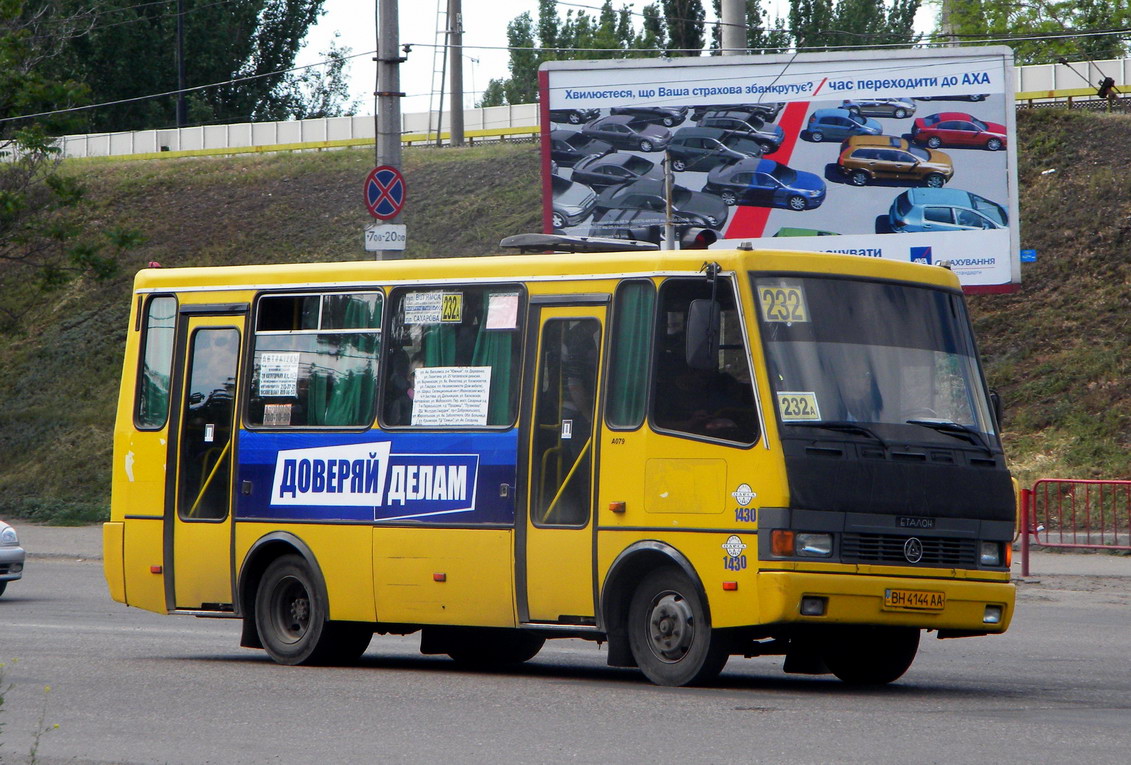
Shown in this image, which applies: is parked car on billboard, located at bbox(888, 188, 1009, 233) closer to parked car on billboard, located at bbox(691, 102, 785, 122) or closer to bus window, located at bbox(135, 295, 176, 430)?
parked car on billboard, located at bbox(691, 102, 785, 122)

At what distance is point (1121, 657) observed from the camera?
12.6 meters

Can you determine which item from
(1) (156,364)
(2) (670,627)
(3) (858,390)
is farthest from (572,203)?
(2) (670,627)

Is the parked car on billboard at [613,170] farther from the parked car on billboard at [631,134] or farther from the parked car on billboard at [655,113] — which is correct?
the parked car on billboard at [655,113]

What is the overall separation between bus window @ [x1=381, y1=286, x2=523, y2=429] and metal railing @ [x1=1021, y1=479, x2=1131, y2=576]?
9856 mm

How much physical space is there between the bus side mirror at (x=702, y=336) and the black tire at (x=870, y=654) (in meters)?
2.19

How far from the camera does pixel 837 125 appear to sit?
2600 centimetres

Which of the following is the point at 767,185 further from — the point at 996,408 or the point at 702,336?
the point at 702,336

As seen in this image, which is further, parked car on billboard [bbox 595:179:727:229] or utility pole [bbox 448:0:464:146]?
utility pole [bbox 448:0:464:146]

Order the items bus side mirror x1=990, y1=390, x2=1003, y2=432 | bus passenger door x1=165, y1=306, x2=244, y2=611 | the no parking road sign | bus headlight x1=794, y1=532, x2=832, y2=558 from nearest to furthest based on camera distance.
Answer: bus headlight x1=794, y1=532, x2=832, y2=558
bus side mirror x1=990, y1=390, x2=1003, y2=432
bus passenger door x1=165, y1=306, x2=244, y2=611
the no parking road sign

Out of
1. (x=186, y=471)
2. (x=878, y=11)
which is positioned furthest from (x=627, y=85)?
(x=878, y=11)

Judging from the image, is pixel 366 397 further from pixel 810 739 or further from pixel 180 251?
pixel 180 251

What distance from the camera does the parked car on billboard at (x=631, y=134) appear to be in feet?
87.6

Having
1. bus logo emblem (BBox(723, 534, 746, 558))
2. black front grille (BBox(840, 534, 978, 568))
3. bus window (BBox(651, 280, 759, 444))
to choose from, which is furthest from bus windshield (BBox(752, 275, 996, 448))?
bus logo emblem (BBox(723, 534, 746, 558))

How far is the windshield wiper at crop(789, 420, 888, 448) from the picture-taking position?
9929mm
